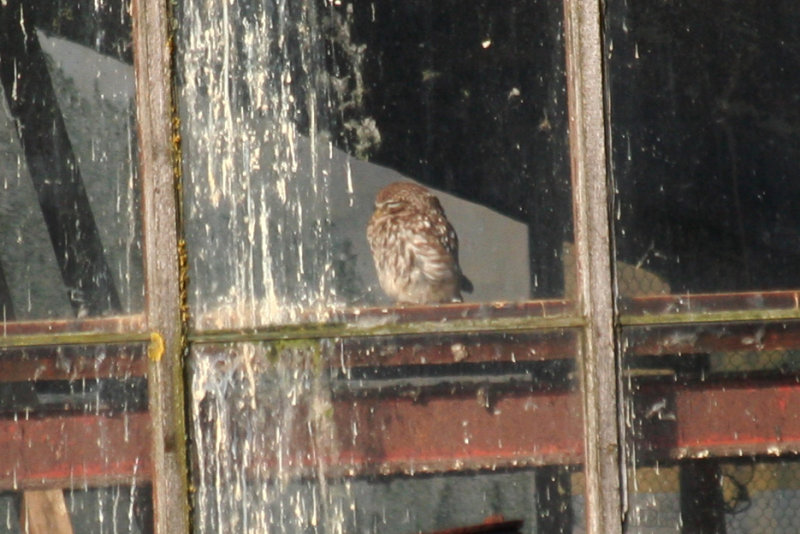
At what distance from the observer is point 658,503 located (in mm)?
2811

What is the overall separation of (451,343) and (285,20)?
75cm

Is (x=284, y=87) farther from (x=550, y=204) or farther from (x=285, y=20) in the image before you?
(x=550, y=204)

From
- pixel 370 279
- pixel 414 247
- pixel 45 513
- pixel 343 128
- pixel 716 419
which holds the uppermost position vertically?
pixel 343 128

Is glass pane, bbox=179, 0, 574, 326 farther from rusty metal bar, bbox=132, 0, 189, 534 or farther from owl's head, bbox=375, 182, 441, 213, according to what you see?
owl's head, bbox=375, 182, 441, 213

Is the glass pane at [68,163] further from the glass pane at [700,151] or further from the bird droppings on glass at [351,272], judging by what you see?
the glass pane at [700,151]

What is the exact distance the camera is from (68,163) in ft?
9.44

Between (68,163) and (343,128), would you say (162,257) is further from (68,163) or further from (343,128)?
(343,128)

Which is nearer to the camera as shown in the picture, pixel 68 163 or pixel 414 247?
pixel 68 163

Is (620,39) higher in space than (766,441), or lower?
higher

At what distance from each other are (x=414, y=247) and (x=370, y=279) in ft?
5.37

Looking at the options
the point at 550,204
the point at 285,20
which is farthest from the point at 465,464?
the point at 285,20

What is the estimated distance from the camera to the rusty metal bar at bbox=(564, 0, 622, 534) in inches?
108

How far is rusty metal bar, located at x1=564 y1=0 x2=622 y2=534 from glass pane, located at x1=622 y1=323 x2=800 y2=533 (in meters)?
0.04

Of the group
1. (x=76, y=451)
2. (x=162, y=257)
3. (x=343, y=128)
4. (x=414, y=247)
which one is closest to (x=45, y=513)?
(x=76, y=451)
